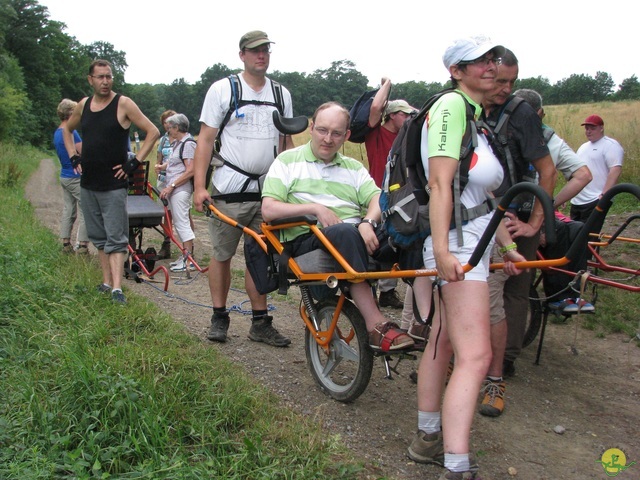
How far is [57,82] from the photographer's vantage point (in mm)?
78500

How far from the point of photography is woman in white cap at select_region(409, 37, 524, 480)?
2.85 metres

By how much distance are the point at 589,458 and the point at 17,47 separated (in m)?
83.5

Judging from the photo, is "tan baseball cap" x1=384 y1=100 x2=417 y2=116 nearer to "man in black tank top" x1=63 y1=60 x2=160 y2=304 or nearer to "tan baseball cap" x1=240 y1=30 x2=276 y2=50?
"tan baseball cap" x1=240 y1=30 x2=276 y2=50

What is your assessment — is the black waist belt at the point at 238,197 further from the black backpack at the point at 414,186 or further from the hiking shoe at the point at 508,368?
the hiking shoe at the point at 508,368

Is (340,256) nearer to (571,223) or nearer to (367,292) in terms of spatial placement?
(367,292)

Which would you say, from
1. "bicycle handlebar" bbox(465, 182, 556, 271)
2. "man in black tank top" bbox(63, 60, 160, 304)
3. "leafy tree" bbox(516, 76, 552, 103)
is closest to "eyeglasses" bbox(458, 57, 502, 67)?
"bicycle handlebar" bbox(465, 182, 556, 271)

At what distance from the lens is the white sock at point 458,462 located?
113 inches

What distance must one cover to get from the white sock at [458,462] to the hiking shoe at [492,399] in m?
1.27

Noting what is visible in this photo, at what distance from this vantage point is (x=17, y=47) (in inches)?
2948

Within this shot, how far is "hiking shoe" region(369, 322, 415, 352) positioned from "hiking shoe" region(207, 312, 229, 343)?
1830 millimetres

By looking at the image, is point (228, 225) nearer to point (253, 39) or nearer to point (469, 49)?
point (253, 39)

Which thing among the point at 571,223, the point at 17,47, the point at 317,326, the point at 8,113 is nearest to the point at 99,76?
the point at 317,326

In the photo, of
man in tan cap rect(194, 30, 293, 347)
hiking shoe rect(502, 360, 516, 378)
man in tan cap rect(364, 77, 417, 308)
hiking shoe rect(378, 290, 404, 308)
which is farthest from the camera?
hiking shoe rect(378, 290, 404, 308)

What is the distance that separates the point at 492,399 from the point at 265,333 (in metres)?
1.96
